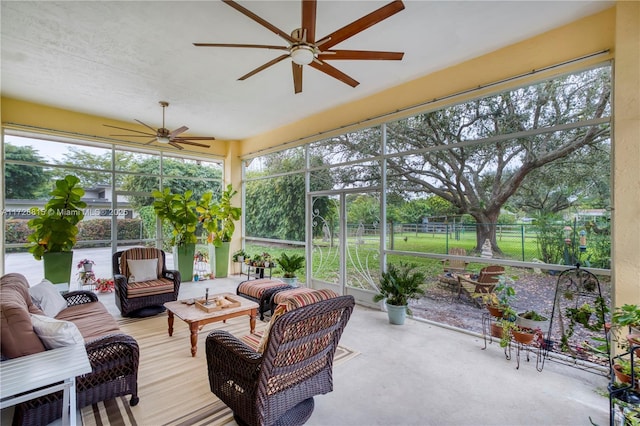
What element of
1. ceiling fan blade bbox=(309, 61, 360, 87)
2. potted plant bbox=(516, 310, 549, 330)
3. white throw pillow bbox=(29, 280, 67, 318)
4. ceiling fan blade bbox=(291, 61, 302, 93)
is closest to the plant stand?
potted plant bbox=(516, 310, 549, 330)

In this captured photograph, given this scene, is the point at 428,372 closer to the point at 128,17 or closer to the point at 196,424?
the point at 196,424

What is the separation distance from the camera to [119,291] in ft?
13.6

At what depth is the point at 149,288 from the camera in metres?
4.34

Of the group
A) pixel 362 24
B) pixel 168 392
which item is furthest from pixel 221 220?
pixel 362 24

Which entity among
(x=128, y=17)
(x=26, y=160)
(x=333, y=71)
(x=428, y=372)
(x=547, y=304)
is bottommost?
(x=428, y=372)

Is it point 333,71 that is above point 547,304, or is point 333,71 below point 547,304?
above

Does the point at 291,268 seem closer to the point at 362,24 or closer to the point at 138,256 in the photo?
the point at 138,256

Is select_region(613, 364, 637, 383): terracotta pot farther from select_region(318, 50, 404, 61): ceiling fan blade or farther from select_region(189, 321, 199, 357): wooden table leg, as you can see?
select_region(189, 321, 199, 357): wooden table leg

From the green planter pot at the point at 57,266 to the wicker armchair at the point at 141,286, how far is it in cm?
126

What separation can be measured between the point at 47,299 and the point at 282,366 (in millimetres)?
2905

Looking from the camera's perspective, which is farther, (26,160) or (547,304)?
(26,160)

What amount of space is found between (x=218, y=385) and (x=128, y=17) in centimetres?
348

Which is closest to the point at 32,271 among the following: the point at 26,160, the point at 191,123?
the point at 26,160

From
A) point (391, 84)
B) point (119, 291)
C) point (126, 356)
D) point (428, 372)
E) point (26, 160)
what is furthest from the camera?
point (26, 160)
